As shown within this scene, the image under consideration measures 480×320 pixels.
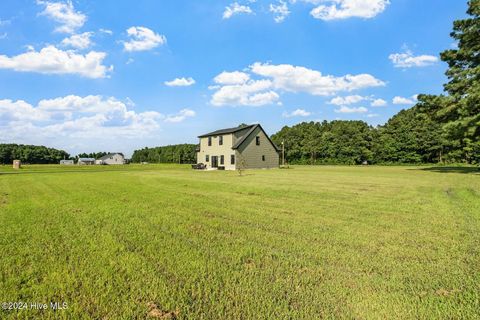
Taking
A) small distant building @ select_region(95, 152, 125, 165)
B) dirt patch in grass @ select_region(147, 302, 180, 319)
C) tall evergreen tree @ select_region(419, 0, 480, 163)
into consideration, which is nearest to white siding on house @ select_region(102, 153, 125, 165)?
small distant building @ select_region(95, 152, 125, 165)

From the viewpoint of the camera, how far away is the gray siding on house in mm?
36694

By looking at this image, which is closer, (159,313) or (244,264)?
(159,313)

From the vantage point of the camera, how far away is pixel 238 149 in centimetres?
3619

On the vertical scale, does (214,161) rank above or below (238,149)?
below

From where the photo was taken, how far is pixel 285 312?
267cm

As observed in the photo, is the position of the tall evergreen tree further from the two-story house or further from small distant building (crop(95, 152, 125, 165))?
small distant building (crop(95, 152, 125, 165))

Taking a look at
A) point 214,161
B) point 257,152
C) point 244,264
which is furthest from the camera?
point 214,161

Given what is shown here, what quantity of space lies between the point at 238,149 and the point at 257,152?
3.37 metres

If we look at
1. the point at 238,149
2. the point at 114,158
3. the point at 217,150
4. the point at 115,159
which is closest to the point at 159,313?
the point at 238,149

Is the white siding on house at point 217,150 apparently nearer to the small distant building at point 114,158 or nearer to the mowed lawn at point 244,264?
the mowed lawn at point 244,264

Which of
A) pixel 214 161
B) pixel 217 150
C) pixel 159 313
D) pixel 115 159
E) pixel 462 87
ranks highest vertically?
pixel 462 87

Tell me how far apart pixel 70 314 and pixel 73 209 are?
236 inches

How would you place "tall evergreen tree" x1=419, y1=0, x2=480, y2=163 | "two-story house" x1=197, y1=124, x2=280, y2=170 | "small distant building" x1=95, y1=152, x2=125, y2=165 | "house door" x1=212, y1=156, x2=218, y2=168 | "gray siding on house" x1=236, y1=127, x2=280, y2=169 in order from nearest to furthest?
"tall evergreen tree" x1=419, y1=0, x2=480, y2=163 < "two-story house" x1=197, y1=124, x2=280, y2=170 < "gray siding on house" x1=236, y1=127, x2=280, y2=169 < "house door" x1=212, y1=156, x2=218, y2=168 < "small distant building" x1=95, y1=152, x2=125, y2=165

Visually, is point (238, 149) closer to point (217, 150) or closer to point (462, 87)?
point (217, 150)
